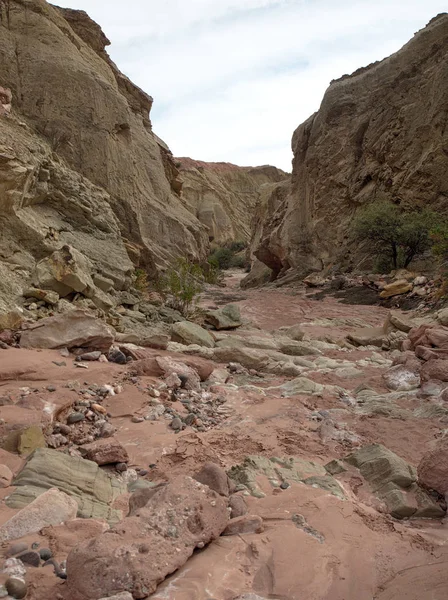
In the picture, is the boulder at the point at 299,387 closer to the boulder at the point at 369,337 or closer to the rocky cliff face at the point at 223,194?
the boulder at the point at 369,337

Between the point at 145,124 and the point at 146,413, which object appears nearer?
the point at 146,413

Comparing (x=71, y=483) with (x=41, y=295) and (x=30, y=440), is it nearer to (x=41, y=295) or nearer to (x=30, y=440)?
(x=30, y=440)

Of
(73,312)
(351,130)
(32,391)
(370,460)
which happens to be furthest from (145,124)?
(370,460)

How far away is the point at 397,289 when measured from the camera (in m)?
13.5

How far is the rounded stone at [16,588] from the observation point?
5.05 feet

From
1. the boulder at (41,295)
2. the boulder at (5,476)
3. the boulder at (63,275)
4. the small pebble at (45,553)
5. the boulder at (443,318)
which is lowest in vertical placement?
the boulder at (5,476)

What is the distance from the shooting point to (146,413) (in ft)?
13.0

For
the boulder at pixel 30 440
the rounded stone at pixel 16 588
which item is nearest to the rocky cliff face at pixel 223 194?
the boulder at pixel 30 440

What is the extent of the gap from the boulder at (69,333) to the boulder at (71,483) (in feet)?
8.75

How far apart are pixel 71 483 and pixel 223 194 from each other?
49583mm

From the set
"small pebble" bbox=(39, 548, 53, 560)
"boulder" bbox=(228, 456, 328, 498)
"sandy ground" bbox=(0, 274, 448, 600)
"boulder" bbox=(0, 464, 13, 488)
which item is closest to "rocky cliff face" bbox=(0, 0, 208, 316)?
"sandy ground" bbox=(0, 274, 448, 600)

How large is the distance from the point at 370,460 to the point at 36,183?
8.13 metres

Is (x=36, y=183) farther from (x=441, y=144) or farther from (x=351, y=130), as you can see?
(x=351, y=130)

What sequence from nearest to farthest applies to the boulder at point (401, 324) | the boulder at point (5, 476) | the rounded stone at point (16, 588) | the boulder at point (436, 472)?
the rounded stone at point (16, 588)
the boulder at point (5, 476)
the boulder at point (436, 472)
the boulder at point (401, 324)
